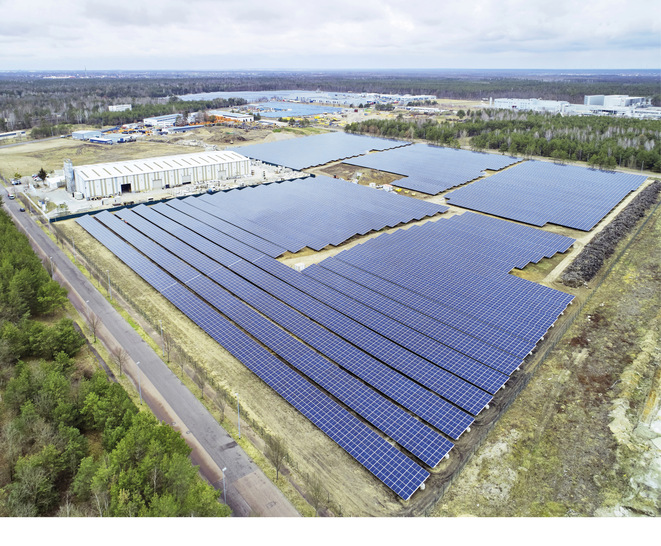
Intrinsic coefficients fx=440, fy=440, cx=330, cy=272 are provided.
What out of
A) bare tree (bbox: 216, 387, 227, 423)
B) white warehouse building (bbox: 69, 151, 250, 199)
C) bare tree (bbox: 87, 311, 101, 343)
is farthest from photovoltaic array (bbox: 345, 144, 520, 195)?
bare tree (bbox: 216, 387, 227, 423)

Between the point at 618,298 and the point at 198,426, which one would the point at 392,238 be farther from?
the point at 198,426

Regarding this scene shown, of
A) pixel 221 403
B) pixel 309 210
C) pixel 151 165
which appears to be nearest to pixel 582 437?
pixel 221 403

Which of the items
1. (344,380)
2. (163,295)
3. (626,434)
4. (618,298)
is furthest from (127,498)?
(618,298)

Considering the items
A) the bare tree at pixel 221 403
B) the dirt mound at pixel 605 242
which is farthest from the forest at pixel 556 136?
the bare tree at pixel 221 403

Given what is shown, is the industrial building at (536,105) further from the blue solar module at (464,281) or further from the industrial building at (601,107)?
the blue solar module at (464,281)

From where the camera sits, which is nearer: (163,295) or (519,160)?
(163,295)

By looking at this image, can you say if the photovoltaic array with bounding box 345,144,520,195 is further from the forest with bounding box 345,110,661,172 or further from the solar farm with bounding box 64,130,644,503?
the forest with bounding box 345,110,661,172
